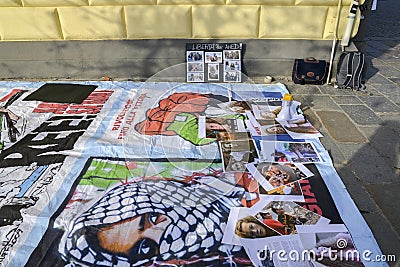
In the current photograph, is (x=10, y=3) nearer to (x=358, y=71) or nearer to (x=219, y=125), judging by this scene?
(x=219, y=125)

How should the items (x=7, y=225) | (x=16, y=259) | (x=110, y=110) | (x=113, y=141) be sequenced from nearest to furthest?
(x=16, y=259), (x=7, y=225), (x=113, y=141), (x=110, y=110)

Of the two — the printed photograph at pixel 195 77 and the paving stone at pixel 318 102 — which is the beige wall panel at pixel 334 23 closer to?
the paving stone at pixel 318 102

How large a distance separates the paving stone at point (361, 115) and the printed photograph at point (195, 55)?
122 centimetres

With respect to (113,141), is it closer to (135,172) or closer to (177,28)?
Result: (135,172)

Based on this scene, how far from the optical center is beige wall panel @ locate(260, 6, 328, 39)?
258 centimetres

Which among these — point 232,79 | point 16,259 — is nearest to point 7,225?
point 16,259

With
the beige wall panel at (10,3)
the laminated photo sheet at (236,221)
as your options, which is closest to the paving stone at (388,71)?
the laminated photo sheet at (236,221)

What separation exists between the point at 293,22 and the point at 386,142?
1.24 m

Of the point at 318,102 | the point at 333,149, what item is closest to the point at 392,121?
the point at 318,102

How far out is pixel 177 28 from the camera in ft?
8.73

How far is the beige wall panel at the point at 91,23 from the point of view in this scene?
2.60m

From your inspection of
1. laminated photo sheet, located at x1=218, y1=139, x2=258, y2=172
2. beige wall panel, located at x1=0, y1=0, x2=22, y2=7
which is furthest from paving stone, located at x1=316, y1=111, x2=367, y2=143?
beige wall panel, located at x1=0, y1=0, x2=22, y2=7

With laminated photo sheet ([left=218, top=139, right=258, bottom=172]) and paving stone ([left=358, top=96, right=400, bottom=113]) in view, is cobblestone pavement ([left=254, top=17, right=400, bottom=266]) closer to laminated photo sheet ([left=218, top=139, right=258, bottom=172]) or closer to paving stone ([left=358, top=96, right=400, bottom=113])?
paving stone ([left=358, top=96, right=400, bottom=113])

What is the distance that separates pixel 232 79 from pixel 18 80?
75.9 inches
